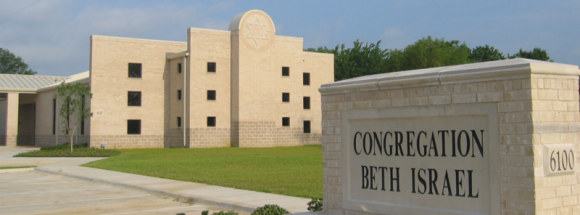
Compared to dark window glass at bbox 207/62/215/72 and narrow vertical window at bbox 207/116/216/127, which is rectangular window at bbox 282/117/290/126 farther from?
dark window glass at bbox 207/62/215/72

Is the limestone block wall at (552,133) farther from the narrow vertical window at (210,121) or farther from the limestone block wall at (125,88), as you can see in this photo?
the limestone block wall at (125,88)

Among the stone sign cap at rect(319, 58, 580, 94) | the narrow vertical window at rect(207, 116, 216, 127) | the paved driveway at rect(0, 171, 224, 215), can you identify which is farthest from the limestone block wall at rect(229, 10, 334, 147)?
the stone sign cap at rect(319, 58, 580, 94)

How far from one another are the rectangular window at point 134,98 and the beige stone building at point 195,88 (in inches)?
2.9

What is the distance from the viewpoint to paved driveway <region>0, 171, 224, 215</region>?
12852 millimetres

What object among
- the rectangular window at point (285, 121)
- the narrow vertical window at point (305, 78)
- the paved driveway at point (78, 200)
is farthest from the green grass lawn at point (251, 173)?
the narrow vertical window at point (305, 78)

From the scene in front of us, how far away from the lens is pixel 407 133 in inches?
337

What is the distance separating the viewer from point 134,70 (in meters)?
→ 43.0

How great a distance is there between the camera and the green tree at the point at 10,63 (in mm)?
114625

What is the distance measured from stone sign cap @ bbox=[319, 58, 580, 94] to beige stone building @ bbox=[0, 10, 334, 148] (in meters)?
34.1

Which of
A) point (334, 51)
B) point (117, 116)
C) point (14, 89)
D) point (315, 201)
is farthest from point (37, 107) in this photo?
point (315, 201)

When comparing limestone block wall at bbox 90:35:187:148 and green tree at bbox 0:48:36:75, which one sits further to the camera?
green tree at bbox 0:48:36:75

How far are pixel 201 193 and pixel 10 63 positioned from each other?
4535 inches

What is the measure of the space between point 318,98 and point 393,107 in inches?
1610

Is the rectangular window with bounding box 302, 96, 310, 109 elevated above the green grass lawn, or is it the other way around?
the rectangular window with bounding box 302, 96, 310, 109
